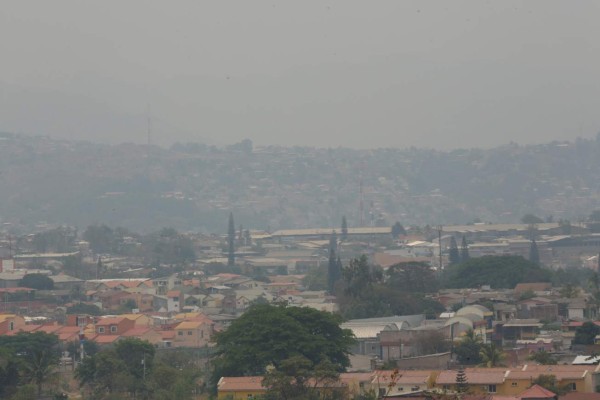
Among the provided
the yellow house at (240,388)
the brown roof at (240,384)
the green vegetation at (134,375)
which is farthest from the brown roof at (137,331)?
the yellow house at (240,388)

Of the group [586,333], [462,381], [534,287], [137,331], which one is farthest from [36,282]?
[462,381]

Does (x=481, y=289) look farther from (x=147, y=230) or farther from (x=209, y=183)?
(x=209, y=183)

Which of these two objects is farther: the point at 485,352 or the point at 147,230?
the point at 147,230

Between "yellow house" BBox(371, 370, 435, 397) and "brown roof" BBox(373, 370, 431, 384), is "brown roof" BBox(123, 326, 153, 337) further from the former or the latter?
"yellow house" BBox(371, 370, 435, 397)

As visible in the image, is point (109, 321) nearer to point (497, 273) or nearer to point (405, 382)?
point (497, 273)

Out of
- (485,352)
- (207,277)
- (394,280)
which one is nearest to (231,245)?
(207,277)

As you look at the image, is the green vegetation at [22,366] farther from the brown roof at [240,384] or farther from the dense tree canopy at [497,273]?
the dense tree canopy at [497,273]
